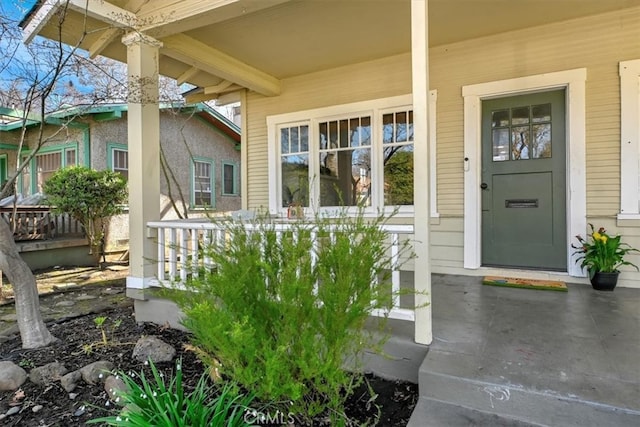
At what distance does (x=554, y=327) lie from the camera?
7.70 ft

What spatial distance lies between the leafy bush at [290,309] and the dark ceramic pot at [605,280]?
2.67m

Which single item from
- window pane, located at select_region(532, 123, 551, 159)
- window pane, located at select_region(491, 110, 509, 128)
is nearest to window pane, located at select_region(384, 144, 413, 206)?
window pane, located at select_region(491, 110, 509, 128)

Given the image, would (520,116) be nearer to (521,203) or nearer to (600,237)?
(521,203)

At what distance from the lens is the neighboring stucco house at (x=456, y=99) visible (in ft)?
10.7

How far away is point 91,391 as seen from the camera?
86.4 inches

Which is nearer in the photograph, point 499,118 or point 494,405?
point 494,405

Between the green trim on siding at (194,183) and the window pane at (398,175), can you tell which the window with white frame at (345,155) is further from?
the green trim on siding at (194,183)

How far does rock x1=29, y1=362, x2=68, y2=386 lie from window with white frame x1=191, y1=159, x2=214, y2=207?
7777mm

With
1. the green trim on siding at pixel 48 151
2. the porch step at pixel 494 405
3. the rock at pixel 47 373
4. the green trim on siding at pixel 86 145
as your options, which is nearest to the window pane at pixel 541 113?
the porch step at pixel 494 405

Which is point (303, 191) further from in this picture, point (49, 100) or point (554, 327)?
point (554, 327)

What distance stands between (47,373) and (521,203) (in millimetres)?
4306

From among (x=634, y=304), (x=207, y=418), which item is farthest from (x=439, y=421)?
(x=634, y=304)

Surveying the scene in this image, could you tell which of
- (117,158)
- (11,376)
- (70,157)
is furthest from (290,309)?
(70,157)

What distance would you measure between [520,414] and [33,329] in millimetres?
3343
